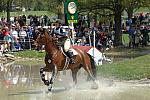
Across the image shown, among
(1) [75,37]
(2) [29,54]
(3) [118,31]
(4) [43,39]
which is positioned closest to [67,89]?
(4) [43,39]


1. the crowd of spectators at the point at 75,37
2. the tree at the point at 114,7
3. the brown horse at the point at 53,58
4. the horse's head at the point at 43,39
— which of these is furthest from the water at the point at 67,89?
the tree at the point at 114,7

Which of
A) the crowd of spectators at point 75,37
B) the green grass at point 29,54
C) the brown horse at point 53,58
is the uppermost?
the brown horse at point 53,58

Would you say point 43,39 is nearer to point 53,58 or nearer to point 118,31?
point 53,58

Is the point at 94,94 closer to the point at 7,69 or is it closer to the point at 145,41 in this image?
the point at 7,69

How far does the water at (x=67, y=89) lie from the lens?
15.8 metres

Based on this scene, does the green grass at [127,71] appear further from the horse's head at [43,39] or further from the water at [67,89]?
the horse's head at [43,39]

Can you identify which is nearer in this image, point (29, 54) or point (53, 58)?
point (53, 58)

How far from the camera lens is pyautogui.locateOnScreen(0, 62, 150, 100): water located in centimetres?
1581

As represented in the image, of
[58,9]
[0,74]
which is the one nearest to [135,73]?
[0,74]

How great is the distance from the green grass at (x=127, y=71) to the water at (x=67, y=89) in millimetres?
635

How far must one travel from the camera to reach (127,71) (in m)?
20.5

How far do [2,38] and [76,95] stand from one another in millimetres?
18613

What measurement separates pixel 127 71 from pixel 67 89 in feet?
12.0

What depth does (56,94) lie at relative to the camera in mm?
16562
